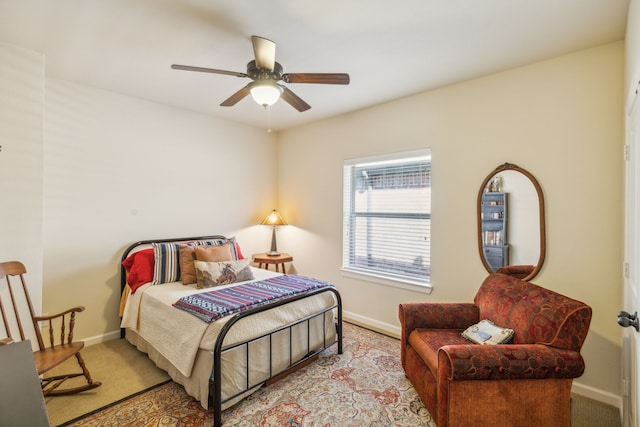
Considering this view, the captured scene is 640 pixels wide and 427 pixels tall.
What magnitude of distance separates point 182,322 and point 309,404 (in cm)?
111

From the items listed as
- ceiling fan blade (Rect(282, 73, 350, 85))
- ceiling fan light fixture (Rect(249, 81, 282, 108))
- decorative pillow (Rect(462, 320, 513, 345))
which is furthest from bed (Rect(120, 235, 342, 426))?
ceiling fan blade (Rect(282, 73, 350, 85))

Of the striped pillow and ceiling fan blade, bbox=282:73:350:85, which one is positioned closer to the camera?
ceiling fan blade, bbox=282:73:350:85

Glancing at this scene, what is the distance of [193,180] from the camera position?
12.5 ft

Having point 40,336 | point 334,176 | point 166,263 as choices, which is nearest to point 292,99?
point 334,176

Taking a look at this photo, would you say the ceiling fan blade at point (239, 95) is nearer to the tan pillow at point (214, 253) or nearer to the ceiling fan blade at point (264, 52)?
the ceiling fan blade at point (264, 52)

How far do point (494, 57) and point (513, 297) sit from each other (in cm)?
188

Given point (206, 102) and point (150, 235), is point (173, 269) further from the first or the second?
point (206, 102)

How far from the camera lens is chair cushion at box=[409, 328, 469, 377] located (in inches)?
78.7

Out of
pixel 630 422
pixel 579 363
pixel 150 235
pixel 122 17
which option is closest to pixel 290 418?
pixel 579 363

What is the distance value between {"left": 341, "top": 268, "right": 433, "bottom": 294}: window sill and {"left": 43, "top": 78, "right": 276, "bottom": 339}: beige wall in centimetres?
180

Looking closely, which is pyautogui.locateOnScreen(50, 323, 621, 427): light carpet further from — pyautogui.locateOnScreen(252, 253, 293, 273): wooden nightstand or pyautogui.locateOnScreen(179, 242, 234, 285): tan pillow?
pyautogui.locateOnScreen(252, 253, 293, 273): wooden nightstand

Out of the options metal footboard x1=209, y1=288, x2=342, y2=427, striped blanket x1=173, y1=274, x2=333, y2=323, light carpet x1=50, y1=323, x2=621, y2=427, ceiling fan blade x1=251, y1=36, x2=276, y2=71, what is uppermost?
ceiling fan blade x1=251, y1=36, x2=276, y2=71

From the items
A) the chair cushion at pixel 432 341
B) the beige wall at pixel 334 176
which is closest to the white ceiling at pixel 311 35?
the beige wall at pixel 334 176

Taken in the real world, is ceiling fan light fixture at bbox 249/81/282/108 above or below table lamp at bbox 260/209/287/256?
above
